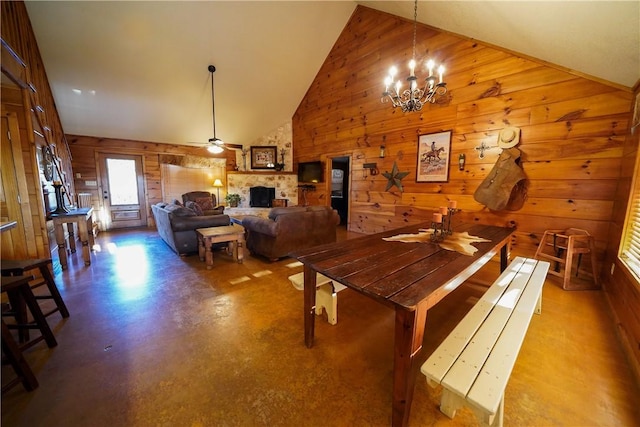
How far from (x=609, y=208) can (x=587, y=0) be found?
212 cm

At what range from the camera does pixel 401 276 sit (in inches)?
51.3

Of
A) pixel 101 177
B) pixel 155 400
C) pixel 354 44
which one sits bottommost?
pixel 155 400

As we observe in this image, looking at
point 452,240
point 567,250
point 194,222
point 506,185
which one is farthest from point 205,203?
point 567,250

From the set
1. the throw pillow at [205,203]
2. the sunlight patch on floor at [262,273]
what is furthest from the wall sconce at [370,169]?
the throw pillow at [205,203]

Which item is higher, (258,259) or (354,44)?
(354,44)

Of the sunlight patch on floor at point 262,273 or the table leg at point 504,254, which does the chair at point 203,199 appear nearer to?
the sunlight patch on floor at point 262,273

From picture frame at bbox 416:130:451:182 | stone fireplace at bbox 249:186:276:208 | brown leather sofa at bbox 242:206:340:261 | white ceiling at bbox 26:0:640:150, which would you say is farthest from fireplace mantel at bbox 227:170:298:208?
picture frame at bbox 416:130:451:182

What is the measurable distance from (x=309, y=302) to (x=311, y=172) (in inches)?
191

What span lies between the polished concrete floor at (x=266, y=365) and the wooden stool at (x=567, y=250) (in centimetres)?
24

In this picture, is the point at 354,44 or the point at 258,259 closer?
the point at 258,259

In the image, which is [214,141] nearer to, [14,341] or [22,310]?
[22,310]

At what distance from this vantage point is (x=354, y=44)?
5027 millimetres

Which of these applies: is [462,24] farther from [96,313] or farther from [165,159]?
[165,159]

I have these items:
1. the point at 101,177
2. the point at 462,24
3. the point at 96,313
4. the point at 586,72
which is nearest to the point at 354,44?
the point at 462,24
